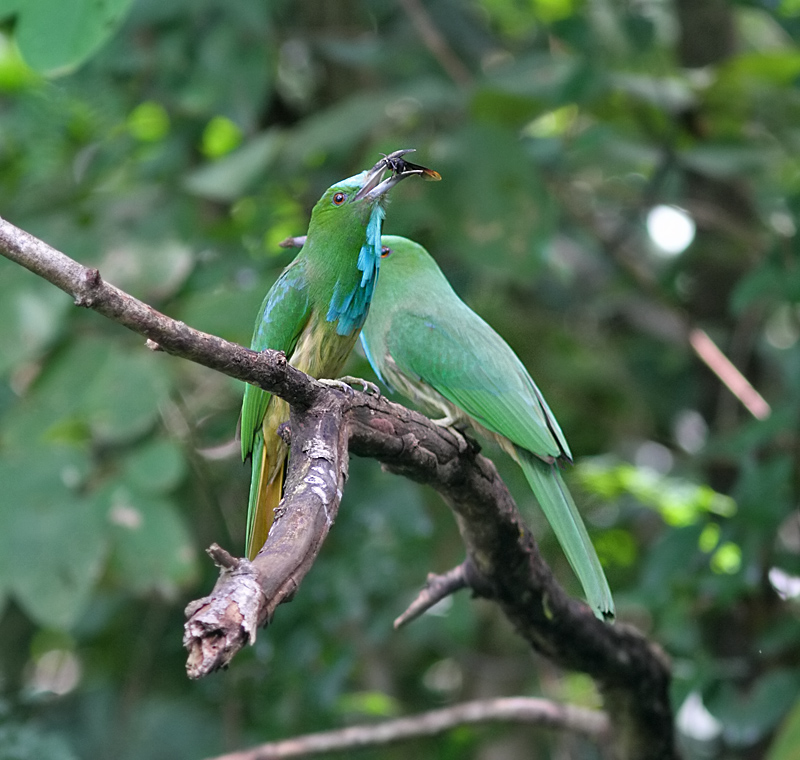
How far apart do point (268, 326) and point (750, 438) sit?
5.17ft

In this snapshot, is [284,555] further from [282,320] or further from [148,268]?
[148,268]

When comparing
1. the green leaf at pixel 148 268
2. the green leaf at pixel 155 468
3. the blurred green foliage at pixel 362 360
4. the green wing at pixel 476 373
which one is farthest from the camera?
the green leaf at pixel 148 268

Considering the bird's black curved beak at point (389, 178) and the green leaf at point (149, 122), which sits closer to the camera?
the bird's black curved beak at point (389, 178)

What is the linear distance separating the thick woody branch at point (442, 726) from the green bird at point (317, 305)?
3.14 ft

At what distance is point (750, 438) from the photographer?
117 inches

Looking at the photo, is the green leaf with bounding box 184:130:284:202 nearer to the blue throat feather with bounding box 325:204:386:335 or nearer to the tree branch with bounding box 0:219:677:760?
the blue throat feather with bounding box 325:204:386:335

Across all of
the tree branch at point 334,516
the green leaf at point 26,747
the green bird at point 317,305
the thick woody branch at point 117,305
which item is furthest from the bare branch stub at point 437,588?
the thick woody branch at point 117,305

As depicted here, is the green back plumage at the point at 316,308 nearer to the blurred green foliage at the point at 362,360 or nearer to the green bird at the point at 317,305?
the green bird at the point at 317,305

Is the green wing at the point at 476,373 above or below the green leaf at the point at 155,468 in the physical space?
above

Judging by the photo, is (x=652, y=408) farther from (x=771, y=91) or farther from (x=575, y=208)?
(x=771, y=91)

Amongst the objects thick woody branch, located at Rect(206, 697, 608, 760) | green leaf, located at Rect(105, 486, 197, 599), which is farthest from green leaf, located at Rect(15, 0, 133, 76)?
thick woody branch, located at Rect(206, 697, 608, 760)

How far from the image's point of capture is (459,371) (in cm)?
242

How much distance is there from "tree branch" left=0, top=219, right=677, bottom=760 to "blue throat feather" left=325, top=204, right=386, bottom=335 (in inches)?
15.1

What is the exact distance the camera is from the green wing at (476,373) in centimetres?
222
